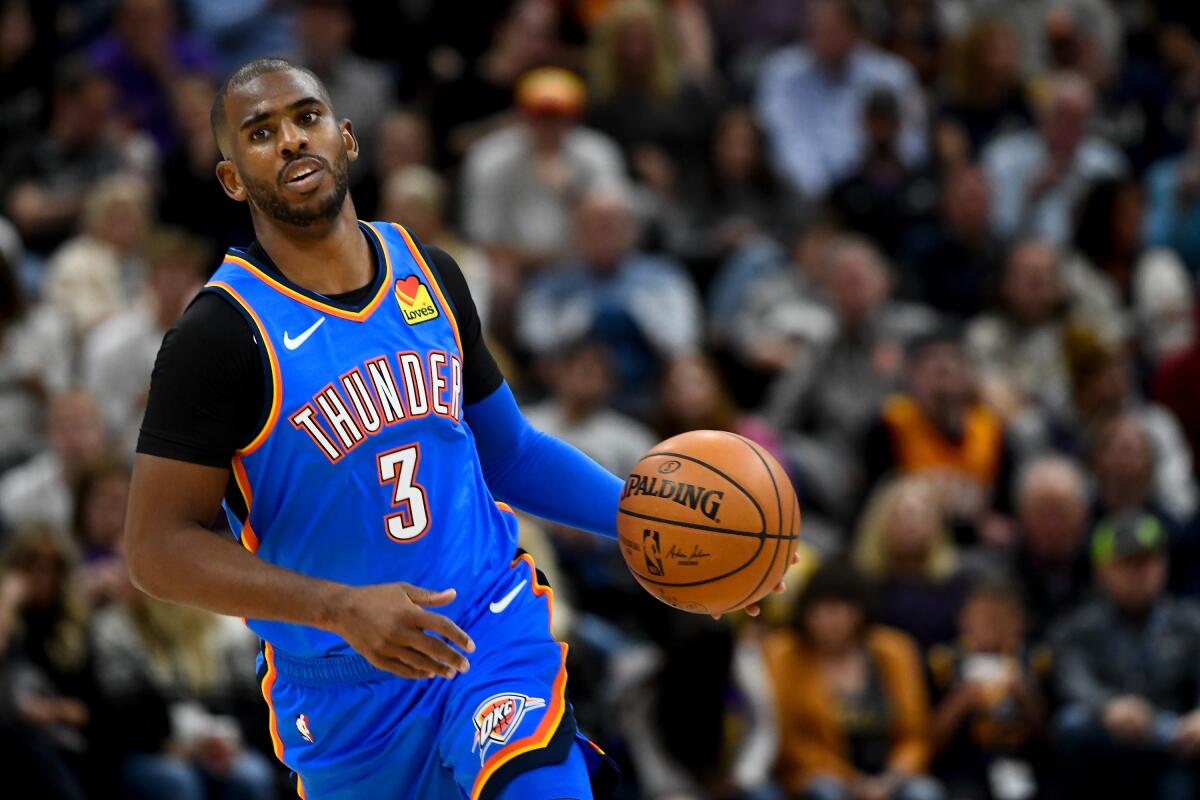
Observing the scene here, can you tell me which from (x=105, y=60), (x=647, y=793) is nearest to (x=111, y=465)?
(x=647, y=793)

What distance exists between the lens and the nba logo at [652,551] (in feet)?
15.0

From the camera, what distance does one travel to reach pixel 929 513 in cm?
972

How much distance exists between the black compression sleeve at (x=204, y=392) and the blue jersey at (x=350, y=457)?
0.05 meters

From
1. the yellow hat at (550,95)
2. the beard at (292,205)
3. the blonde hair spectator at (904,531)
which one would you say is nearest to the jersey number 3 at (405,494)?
the beard at (292,205)

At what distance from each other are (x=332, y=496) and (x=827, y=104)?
30.7 ft

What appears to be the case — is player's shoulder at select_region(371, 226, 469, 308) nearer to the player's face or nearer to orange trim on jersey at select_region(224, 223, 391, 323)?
orange trim on jersey at select_region(224, 223, 391, 323)

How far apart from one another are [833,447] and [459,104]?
4.10m

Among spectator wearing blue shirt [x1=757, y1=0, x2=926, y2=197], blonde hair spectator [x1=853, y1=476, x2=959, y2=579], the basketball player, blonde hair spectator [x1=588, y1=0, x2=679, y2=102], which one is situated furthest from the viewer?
spectator wearing blue shirt [x1=757, y1=0, x2=926, y2=197]

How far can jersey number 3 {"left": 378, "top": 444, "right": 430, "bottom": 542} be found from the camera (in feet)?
13.9

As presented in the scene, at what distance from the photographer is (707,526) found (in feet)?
15.0

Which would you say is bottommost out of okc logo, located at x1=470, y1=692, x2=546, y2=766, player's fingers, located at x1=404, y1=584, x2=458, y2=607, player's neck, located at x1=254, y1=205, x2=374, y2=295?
okc logo, located at x1=470, y1=692, x2=546, y2=766

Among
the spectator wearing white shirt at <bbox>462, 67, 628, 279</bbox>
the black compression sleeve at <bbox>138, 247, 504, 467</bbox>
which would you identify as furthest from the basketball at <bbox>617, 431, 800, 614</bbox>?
the spectator wearing white shirt at <bbox>462, 67, 628, 279</bbox>

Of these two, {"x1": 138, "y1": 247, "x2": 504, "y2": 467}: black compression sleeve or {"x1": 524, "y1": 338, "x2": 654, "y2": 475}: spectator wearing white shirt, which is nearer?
{"x1": 138, "y1": 247, "x2": 504, "y2": 467}: black compression sleeve

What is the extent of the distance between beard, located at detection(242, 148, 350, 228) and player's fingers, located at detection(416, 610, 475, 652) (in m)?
1.07
